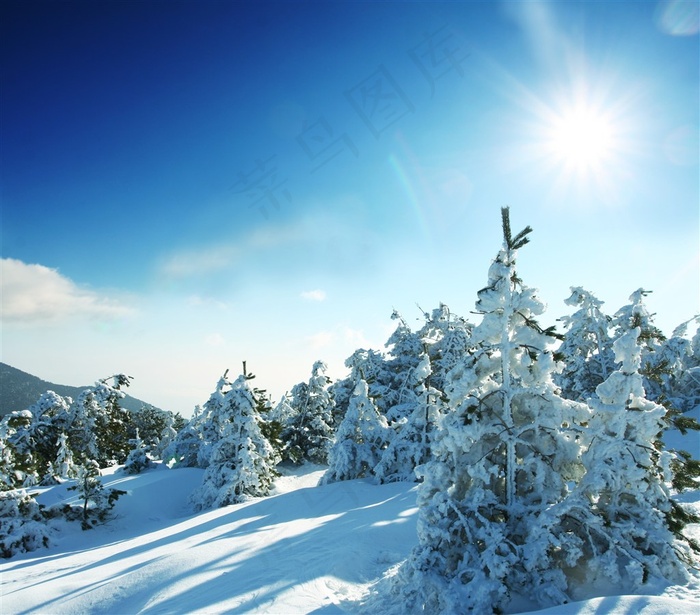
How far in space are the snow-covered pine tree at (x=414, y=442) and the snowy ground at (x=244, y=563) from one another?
4.27ft

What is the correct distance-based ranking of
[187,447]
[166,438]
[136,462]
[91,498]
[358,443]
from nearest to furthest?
[91,498] → [358,443] → [136,462] → [187,447] → [166,438]

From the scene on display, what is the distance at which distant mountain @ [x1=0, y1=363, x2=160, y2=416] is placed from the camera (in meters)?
146

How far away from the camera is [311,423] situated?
30766 mm

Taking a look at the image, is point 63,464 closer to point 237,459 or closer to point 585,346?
point 237,459

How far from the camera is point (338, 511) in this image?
15031mm

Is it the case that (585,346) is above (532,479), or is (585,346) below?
above

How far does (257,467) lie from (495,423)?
52.5ft

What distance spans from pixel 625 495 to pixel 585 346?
19.1 meters

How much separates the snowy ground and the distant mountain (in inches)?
5729

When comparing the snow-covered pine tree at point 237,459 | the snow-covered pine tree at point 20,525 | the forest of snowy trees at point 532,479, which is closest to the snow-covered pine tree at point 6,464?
the snow-covered pine tree at point 20,525

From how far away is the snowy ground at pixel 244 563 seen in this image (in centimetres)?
769

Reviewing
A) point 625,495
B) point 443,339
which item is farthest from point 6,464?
point 443,339

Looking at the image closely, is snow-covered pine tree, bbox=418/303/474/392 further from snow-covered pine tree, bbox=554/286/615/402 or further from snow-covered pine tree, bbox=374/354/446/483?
snow-covered pine tree, bbox=374/354/446/483

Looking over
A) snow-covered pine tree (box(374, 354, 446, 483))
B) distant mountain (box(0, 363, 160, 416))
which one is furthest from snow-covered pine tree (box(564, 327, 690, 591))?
distant mountain (box(0, 363, 160, 416))
